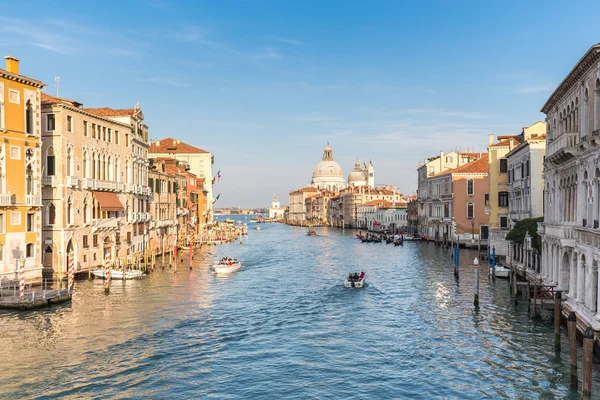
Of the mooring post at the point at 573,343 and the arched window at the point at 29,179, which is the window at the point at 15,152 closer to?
the arched window at the point at 29,179

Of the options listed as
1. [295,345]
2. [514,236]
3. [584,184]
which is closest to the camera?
[584,184]

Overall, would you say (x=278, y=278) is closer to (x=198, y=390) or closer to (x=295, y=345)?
(x=295, y=345)

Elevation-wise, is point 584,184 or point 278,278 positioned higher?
point 584,184

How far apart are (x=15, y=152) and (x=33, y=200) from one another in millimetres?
2227

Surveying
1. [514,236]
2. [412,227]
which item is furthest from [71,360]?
[412,227]

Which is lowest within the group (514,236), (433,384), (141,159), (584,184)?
(433,384)

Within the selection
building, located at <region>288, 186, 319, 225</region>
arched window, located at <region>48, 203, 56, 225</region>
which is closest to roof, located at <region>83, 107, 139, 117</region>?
arched window, located at <region>48, 203, 56, 225</region>

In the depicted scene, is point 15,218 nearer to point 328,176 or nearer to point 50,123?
point 50,123

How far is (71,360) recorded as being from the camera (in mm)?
15539

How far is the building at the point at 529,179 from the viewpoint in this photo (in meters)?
32.9

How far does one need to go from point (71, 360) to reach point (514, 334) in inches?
531

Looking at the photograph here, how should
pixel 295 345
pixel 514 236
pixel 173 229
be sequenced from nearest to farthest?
pixel 295 345
pixel 514 236
pixel 173 229

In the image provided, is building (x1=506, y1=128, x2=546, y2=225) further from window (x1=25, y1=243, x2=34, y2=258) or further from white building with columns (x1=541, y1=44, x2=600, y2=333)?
window (x1=25, y1=243, x2=34, y2=258)

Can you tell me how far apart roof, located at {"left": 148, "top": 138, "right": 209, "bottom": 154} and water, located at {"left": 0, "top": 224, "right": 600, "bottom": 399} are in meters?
40.6
